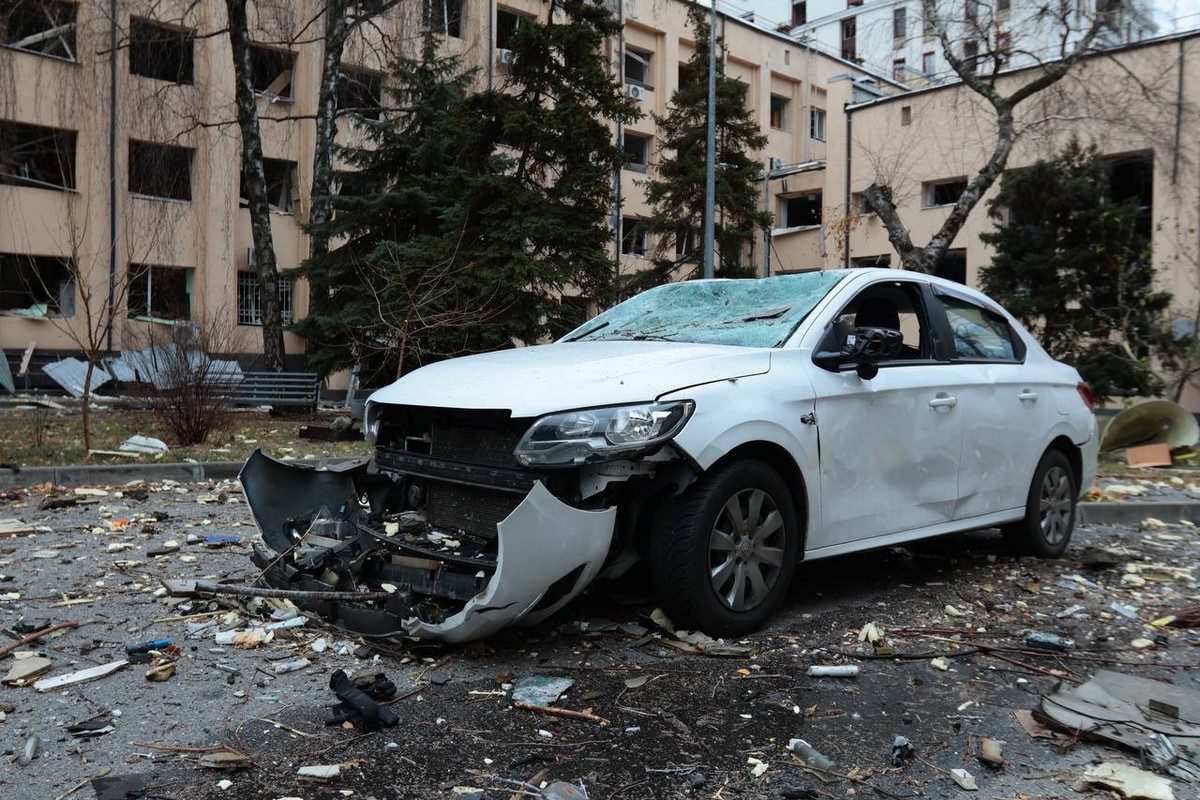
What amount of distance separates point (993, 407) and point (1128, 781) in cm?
289

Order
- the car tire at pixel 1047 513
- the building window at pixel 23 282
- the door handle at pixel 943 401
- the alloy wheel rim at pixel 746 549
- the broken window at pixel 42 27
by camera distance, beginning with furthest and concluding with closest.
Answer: the building window at pixel 23 282 < the broken window at pixel 42 27 < the car tire at pixel 1047 513 < the door handle at pixel 943 401 < the alloy wheel rim at pixel 746 549

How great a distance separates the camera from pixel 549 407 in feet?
12.6

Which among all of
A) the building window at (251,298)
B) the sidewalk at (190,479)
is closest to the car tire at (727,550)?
the sidewalk at (190,479)

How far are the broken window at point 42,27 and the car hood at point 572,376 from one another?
2278 centimetres

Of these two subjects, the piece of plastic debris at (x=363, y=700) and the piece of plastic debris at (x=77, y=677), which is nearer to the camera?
the piece of plastic debris at (x=363, y=700)

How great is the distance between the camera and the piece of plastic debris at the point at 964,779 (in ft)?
9.75

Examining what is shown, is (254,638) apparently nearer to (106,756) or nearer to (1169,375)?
(106,756)

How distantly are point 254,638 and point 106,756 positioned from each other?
1.14 m

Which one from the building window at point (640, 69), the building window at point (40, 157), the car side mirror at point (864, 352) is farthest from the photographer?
the building window at point (640, 69)

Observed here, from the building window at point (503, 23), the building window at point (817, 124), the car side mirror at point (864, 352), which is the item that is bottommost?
the car side mirror at point (864, 352)

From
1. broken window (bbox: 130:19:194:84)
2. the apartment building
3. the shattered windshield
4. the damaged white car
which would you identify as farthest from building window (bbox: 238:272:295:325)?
the damaged white car

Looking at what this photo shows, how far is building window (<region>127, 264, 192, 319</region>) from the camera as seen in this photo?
84.3 ft

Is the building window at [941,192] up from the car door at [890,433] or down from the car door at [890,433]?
up

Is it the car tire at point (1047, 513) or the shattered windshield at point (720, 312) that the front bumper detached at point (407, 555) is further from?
the car tire at point (1047, 513)
